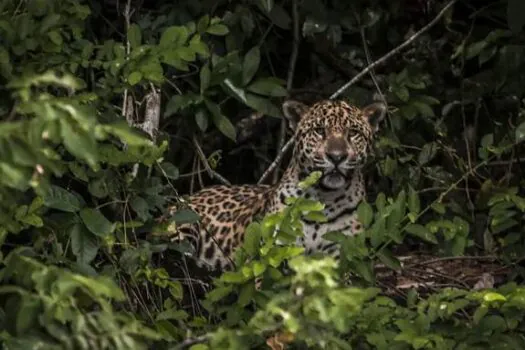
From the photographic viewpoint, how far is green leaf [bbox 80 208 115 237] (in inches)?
284

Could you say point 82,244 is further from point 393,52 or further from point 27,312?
point 393,52

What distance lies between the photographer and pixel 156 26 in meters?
9.62

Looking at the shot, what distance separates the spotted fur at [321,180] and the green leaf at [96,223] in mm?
1669

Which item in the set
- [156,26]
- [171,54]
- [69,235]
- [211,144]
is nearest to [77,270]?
[69,235]

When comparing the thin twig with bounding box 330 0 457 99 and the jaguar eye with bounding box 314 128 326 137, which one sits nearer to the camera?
the jaguar eye with bounding box 314 128 326 137

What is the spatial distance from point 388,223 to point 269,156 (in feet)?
12.8

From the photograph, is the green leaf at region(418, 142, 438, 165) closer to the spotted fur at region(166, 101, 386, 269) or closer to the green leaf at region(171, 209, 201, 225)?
the spotted fur at region(166, 101, 386, 269)

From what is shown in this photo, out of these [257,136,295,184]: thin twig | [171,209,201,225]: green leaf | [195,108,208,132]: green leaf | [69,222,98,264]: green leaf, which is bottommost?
[257,136,295,184]: thin twig

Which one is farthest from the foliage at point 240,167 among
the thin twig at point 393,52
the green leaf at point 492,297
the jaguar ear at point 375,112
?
the jaguar ear at point 375,112

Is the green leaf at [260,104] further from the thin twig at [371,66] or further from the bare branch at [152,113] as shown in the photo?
the thin twig at [371,66]

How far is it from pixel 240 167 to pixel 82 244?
429 centimetres

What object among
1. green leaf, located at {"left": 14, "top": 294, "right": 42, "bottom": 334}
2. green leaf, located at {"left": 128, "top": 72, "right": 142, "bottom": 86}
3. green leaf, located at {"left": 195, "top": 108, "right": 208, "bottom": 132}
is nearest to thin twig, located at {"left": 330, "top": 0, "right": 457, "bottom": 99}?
green leaf, located at {"left": 195, "top": 108, "right": 208, "bottom": 132}

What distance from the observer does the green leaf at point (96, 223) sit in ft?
23.7

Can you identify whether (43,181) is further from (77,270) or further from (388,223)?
(388,223)
